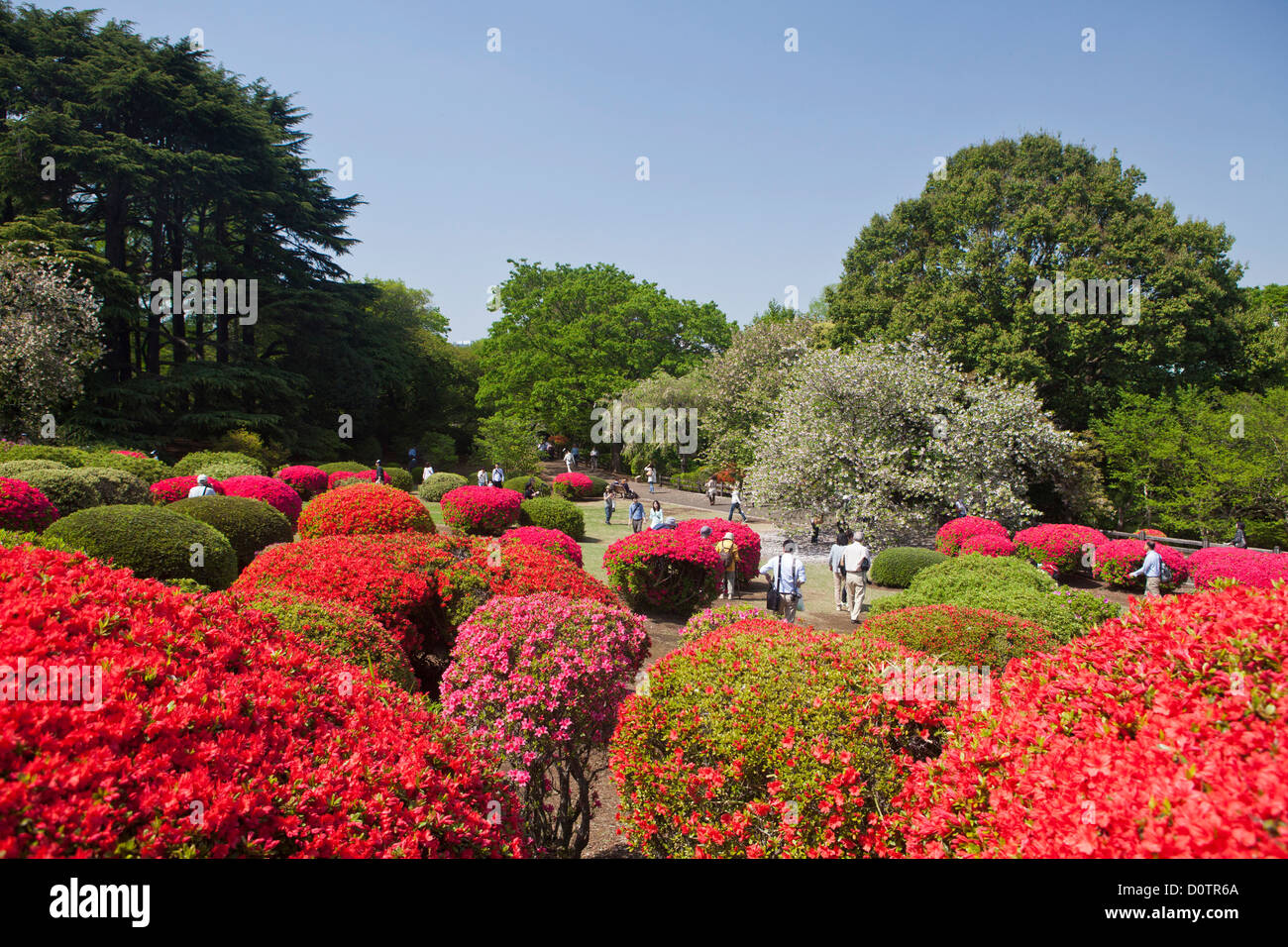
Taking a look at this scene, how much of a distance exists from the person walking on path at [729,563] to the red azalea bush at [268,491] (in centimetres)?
1155

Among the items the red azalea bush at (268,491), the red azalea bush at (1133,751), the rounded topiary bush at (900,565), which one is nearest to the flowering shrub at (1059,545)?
the rounded topiary bush at (900,565)

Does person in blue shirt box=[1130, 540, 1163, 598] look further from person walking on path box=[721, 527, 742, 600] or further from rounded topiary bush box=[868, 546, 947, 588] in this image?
person walking on path box=[721, 527, 742, 600]


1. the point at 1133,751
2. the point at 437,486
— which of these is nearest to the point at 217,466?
the point at 437,486

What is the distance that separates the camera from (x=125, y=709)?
2.24 metres

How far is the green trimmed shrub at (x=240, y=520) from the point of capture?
1175 cm

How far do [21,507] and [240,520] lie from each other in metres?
3.27

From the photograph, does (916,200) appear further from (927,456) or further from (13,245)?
(13,245)

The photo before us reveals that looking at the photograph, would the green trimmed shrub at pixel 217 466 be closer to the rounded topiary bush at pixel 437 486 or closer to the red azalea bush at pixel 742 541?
the rounded topiary bush at pixel 437 486

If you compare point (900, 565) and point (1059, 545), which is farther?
point (1059, 545)

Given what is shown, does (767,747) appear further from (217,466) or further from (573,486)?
(573,486)

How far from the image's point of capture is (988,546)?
14.4 metres

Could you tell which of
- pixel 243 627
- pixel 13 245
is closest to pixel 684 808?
pixel 243 627

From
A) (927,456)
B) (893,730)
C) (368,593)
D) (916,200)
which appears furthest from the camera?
(916,200)
